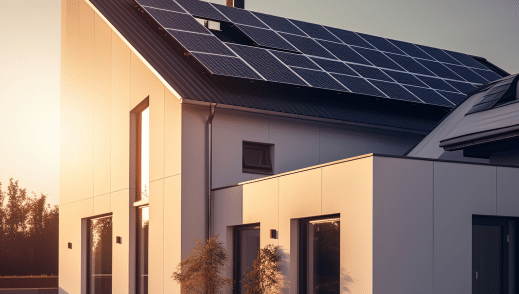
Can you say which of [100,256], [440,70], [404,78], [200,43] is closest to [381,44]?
[440,70]

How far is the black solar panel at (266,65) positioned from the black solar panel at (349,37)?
15.5 feet

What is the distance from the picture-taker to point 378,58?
824 inches

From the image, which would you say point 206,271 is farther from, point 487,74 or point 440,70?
point 487,74

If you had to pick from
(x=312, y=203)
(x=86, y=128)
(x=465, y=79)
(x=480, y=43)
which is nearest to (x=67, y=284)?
(x=86, y=128)

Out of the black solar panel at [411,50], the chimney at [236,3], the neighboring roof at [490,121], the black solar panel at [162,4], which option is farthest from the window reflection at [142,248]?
the chimney at [236,3]

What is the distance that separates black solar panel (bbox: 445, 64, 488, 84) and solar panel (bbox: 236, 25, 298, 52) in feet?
22.1

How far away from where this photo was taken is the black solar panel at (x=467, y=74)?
883 inches

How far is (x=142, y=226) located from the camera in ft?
57.9

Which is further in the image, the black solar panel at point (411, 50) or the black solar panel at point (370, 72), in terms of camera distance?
the black solar panel at point (411, 50)

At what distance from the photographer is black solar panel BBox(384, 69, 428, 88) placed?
63.9 ft

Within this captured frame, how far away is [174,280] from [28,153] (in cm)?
3743

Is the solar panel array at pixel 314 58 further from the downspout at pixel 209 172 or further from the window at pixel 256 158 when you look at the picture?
the window at pixel 256 158

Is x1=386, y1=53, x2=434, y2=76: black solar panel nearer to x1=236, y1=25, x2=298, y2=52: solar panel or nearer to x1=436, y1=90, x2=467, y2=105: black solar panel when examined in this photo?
x1=436, y1=90, x2=467, y2=105: black solar panel

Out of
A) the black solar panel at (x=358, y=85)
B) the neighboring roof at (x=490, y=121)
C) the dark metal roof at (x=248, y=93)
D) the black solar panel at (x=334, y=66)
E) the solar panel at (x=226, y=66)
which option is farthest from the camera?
the black solar panel at (x=334, y=66)
